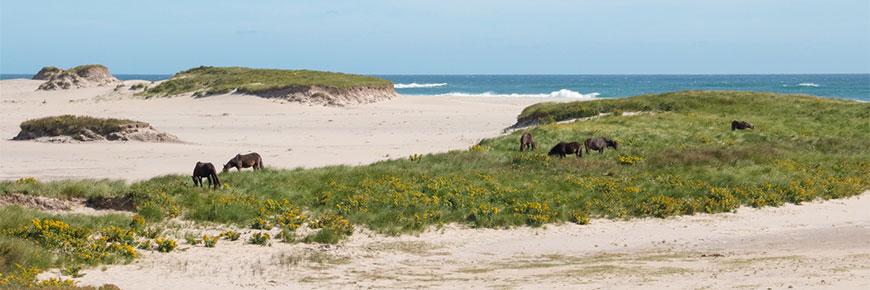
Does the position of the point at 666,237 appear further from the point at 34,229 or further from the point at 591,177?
the point at 34,229

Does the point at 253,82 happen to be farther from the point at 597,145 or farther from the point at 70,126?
the point at 597,145

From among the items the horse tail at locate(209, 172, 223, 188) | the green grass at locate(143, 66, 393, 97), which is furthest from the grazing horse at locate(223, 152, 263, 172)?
the green grass at locate(143, 66, 393, 97)

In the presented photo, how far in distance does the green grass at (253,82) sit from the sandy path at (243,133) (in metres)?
2.45

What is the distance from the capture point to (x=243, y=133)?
3503 centimetres

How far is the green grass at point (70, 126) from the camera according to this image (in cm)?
2869

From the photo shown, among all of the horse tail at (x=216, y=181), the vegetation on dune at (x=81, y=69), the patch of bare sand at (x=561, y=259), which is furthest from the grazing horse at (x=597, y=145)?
the vegetation on dune at (x=81, y=69)

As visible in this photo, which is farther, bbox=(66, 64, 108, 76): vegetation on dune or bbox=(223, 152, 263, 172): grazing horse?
bbox=(66, 64, 108, 76): vegetation on dune

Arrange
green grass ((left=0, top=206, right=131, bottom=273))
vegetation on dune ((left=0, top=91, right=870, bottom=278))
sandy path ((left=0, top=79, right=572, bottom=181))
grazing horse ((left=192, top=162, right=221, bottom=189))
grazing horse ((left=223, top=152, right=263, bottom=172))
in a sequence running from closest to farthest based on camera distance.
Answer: green grass ((left=0, top=206, right=131, bottom=273)) < vegetation on dune ((left=0, top=91, right=870, bottom=278)) < grazing horse ((left=192, top=162, right=221, bottom=189)) < grazing horse ((left=223, top=152, right=263, bottom=172)) < sandy path ((left=0, top=79, right=572, bottom=181))

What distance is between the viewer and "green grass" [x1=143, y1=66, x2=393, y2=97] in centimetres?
5678

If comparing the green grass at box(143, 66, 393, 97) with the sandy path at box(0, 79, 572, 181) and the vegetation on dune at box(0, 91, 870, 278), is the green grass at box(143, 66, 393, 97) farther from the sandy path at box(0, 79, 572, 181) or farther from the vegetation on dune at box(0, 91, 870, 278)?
the vegetation on dune at box(0, 91, 870, 278)

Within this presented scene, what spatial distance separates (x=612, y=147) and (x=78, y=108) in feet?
142

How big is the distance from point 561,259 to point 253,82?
52708 mm

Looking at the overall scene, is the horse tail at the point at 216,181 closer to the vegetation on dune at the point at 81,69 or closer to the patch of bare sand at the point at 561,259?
the patch of bare sand at the point at 561,259

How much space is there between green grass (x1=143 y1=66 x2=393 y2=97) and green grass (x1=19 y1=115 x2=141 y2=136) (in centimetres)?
2564
